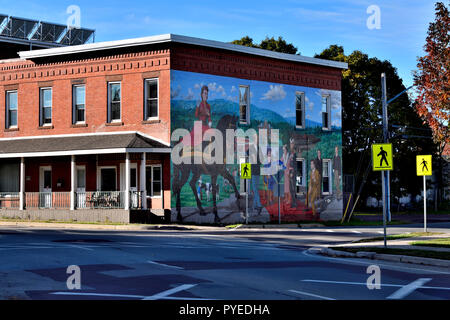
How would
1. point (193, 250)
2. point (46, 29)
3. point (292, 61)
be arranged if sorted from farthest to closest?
point (46, 29) < point (292, 61) < point (193, 250)

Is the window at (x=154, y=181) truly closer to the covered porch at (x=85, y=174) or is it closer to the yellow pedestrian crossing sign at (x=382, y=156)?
the covered porch at (x=85, y=174)

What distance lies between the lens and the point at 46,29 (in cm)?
4534

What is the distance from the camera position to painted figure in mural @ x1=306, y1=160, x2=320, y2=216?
36312 millimetres

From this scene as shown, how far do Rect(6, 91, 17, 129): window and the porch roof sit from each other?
1527 millimetres

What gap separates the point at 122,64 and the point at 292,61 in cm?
1002

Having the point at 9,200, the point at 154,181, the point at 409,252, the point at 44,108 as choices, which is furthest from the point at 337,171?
the point at 409,252

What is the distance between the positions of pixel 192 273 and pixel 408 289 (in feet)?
13.3

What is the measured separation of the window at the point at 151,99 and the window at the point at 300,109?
920 cm

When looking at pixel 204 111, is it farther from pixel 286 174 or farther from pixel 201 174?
pixel 286 174

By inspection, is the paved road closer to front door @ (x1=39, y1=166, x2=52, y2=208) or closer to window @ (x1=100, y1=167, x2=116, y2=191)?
window @ (x1=100, y1=167, x2=116, y2=191)

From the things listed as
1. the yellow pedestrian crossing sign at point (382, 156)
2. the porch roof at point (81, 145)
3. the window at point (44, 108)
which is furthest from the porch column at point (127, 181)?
the yellow pedestrian crossing sign at point (382, 156)

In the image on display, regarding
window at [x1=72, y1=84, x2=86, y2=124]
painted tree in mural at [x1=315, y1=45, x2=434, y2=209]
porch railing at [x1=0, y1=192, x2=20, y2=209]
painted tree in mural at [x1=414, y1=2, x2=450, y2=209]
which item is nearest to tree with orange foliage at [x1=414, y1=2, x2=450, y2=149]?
painted tree in mural at [x1=414, y1=2, x2=450, y2=209]

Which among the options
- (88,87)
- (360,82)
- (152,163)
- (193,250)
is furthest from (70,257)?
(360,82)
